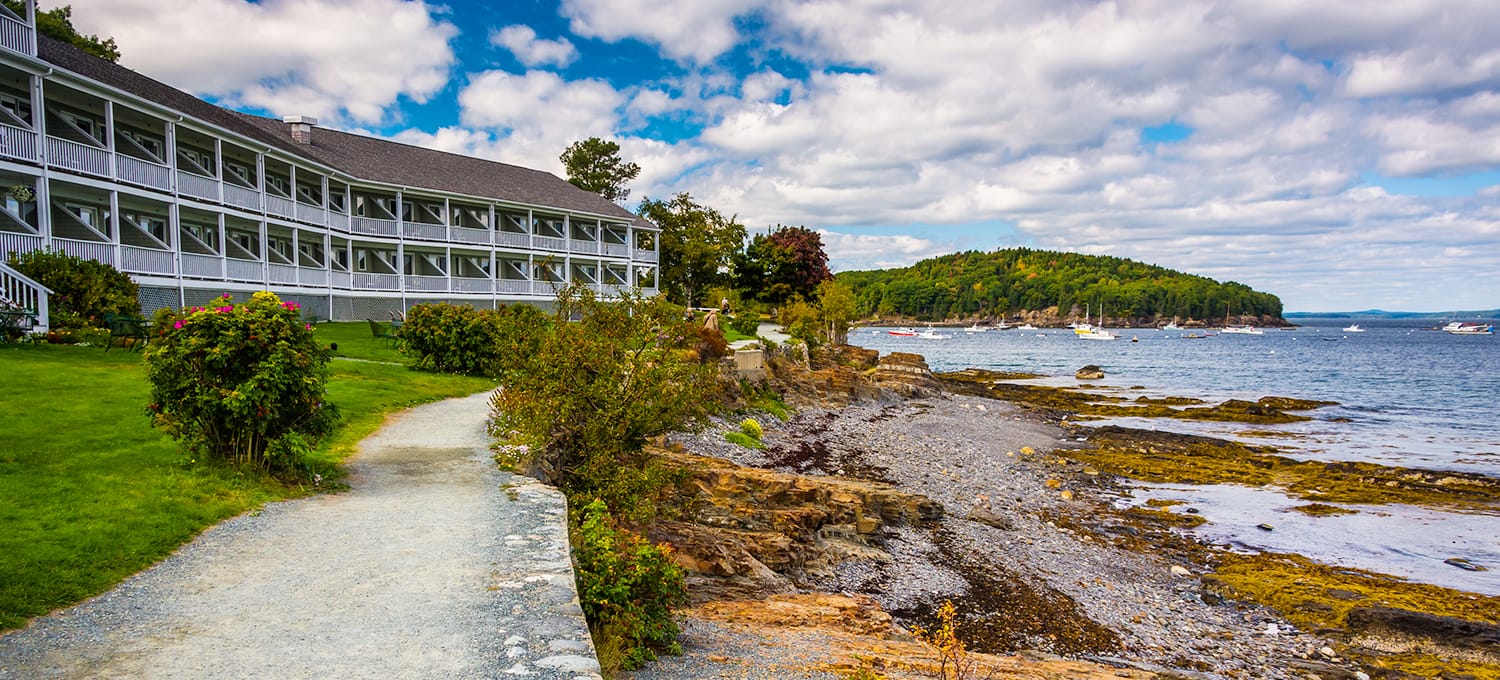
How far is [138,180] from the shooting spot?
84.7 feet

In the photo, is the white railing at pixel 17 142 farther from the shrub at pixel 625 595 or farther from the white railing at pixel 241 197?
the shrub at pixel 625 595

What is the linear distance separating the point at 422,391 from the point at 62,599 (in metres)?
13.3

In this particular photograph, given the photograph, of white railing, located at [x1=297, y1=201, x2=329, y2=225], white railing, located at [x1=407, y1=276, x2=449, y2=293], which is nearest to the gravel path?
white railing, located at [x1=297, y1=201, x2=329, y2=225]

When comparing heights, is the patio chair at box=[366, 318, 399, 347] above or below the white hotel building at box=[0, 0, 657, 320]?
below

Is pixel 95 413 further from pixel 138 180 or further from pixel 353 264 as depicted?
pixel 353 264

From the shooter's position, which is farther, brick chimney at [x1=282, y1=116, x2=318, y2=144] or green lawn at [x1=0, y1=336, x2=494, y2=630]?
brick chimney at [x1=282, y1=116, x2=318, y2=144]

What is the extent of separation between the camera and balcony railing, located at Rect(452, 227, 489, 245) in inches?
1736

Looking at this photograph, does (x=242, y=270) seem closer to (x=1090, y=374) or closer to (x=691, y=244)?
(x=691, y=244)

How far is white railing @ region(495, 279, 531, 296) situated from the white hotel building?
0.08 metres

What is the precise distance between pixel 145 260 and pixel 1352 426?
4951 cm

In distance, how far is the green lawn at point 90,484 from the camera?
21.4ft

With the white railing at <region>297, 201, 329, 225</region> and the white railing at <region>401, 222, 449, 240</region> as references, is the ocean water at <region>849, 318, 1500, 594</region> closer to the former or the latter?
the white railing at <region>297, 201, 329, 225</region>

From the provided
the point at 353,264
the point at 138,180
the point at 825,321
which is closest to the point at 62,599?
the point at 138,180

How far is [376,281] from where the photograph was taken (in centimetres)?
3941
